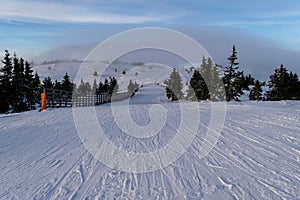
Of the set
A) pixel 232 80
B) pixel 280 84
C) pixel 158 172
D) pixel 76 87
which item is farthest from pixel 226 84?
pixel 76 87

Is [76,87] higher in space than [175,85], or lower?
higher

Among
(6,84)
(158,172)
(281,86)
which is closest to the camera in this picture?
(158,172)

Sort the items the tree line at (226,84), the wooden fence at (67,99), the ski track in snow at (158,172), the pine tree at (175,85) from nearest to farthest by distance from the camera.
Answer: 1. the ski track in snow at (158,172)
2. the wooden fence at (67,99)
3. the tree line at (226,84)
4. the pine tree at (175,85)

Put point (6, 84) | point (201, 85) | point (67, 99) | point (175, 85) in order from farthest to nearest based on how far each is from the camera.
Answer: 1. point (175, 85)
2. point (201, 85)
3. point (6, 84)
4. point (67, 99)

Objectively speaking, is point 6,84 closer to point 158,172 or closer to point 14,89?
point 14,89

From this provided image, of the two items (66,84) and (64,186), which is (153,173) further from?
(66,84)

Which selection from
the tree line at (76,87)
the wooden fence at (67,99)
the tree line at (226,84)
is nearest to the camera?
the wooden fence at (67,99)

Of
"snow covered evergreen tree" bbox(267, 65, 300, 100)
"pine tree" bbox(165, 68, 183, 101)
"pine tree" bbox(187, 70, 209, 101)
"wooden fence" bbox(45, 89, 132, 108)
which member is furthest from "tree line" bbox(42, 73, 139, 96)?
"snow covered evergreen tree" bbox(267, 65, 300, 100)

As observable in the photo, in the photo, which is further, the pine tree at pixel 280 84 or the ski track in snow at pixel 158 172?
the pine tree at pixel 280 84

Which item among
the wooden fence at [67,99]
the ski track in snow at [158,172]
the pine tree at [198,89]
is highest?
the pine tree at [198,89]

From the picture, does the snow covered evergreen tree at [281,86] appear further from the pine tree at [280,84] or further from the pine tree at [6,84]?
the pine tree at [6,84]

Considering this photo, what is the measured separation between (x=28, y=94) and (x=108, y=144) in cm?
3915

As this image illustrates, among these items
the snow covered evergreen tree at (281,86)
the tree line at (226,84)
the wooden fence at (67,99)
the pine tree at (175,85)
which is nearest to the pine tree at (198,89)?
the tree line at (226,84)

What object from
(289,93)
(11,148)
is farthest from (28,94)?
(289,93)
